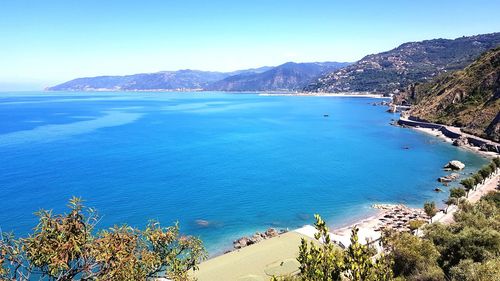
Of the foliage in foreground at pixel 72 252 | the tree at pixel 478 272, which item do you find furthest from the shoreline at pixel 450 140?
the foliage in foreground at pixel 72 252

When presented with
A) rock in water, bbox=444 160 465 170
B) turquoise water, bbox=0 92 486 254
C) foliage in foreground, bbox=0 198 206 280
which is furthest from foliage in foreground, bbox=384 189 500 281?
rock in water, bbox=444 160 465 170

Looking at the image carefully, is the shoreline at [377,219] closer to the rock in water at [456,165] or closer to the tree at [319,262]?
the rock in water at [456,165]

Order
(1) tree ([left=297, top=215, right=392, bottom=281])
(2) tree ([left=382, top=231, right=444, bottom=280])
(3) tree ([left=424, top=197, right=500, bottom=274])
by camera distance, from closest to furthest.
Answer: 1. (1) tree ([left=297, top=215, right=392, bottom=281])
2. (3) tree ([left=424, top=197, right=500, bottom=274])
3. (2) tree ([left=382, top=231, right=444, bottom=280])

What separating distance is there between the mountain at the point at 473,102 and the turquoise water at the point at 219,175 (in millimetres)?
10885

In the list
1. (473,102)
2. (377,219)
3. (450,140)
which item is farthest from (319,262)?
(473,102)

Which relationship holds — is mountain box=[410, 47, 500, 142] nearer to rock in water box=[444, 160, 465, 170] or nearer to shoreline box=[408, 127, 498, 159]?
shoreline box=[408, 127, 498, 159]

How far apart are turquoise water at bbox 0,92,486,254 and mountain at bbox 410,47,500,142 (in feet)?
35.7

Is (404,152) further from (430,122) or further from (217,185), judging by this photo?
(217,185)

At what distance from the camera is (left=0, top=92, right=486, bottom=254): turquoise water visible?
5112cm

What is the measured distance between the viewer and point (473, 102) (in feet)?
366

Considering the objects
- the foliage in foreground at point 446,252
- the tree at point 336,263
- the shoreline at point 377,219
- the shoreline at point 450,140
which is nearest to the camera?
the tree at point 336,263

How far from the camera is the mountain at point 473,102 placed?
96519 millimetres

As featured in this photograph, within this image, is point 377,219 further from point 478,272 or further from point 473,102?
point 473,102

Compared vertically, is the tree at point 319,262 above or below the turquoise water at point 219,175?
above
